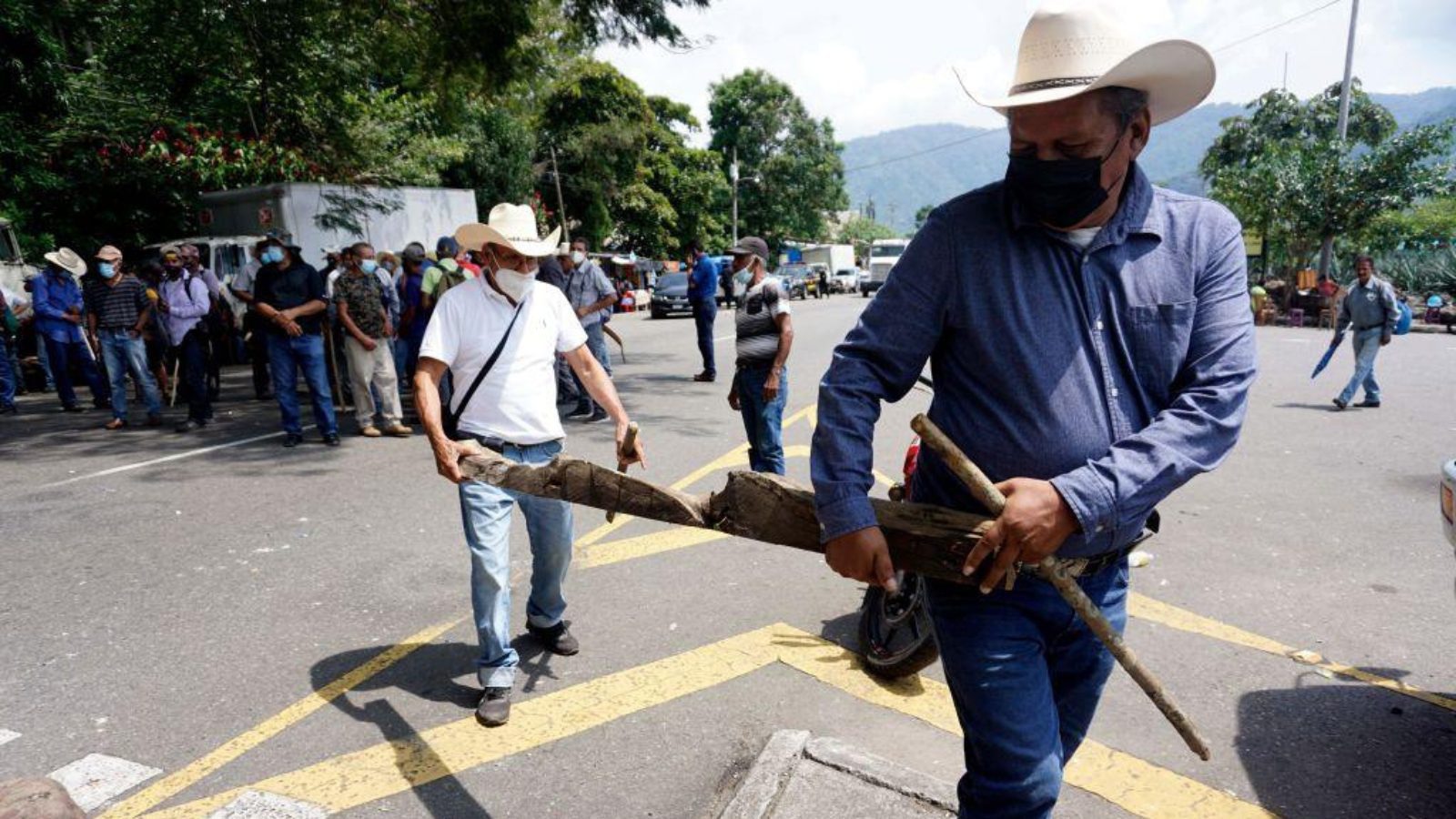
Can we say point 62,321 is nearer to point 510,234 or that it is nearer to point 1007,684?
point 510,234

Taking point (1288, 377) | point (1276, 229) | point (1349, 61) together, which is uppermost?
point (1349, 61)

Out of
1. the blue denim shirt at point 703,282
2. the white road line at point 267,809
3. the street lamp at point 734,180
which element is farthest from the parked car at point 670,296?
the street lamp at point 734,180

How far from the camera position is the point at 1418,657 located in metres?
3.70

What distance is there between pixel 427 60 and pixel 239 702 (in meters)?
10.5

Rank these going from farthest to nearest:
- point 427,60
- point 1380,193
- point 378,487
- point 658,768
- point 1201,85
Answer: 1. point 1380,193
2. point 427,60
3. point 378,487
4. point 658,768
5. point 1201,85

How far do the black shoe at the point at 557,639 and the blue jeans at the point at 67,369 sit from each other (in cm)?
963

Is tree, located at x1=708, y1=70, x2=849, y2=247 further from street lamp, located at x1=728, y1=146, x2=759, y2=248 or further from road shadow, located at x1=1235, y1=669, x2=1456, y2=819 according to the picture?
road shadow, located at x1=1235, y1=669, x2=1456, y2=819

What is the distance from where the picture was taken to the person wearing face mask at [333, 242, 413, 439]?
8227 millimetres

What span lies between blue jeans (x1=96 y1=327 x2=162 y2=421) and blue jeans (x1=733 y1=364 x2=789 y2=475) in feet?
23.7

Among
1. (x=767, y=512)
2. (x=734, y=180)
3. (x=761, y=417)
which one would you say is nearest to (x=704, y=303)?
(x=761, y=417)

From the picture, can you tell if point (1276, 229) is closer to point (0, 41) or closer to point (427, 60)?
point (427, 60)

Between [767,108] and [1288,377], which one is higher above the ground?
[767,108]

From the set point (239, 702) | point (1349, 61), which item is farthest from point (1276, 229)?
point (239, 702)

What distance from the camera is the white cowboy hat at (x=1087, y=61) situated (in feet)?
5.18
